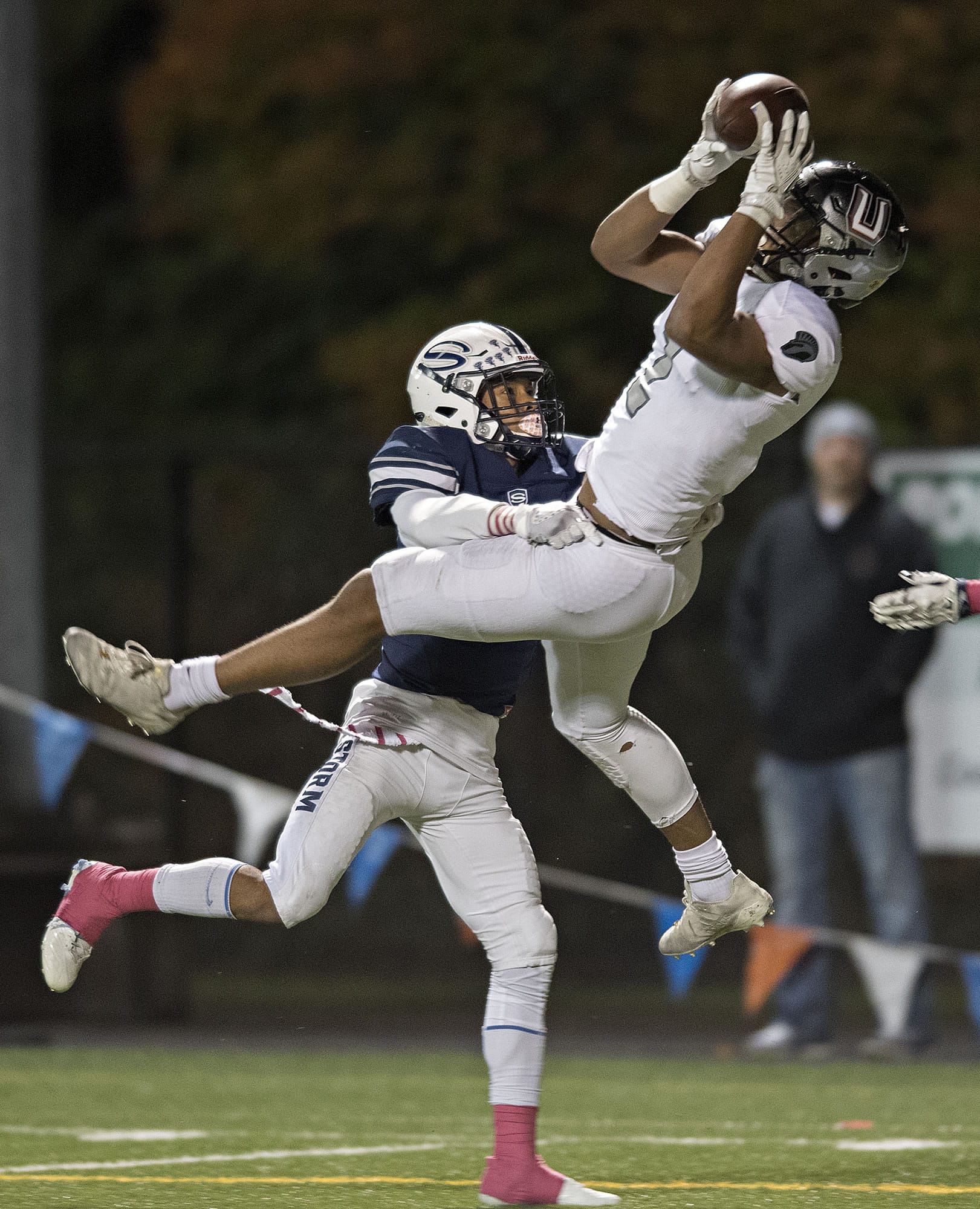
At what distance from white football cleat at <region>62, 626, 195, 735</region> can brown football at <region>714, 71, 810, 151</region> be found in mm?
1749

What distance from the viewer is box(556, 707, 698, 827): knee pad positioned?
5.97 metres

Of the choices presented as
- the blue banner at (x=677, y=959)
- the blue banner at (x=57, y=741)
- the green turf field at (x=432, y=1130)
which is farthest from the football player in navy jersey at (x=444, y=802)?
the blue banner at (x=57, y=741)

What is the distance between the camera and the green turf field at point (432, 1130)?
5715 millimetres

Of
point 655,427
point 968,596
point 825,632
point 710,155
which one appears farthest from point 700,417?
point 825,632

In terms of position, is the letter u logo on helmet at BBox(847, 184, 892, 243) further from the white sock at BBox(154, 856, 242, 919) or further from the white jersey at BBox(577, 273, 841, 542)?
the white sock at BBox(154, 856, 242, 919)

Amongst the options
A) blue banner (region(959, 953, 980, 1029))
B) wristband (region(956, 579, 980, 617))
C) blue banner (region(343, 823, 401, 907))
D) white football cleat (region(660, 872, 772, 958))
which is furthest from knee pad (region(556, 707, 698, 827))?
blue banner (region(959, 953, 980, 1029))

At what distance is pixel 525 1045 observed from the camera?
18.1 feet

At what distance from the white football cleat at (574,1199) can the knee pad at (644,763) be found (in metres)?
1.01

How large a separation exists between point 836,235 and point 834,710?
13.2 ft

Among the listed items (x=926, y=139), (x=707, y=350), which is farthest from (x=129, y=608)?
(x=707, y=350)

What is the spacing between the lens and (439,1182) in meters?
5.85

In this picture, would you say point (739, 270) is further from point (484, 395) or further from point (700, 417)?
point (484, 395)

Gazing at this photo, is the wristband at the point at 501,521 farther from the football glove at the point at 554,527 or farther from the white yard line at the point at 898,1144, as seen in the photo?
the white yard line at the point at 898,1144

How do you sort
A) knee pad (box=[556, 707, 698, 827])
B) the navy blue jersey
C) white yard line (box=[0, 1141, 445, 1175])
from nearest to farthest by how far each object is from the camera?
the navy blue jersey, knee pad (box=[556, 707, 698, 827]), white yard line (box=[0, 1141, 445, 1175])
